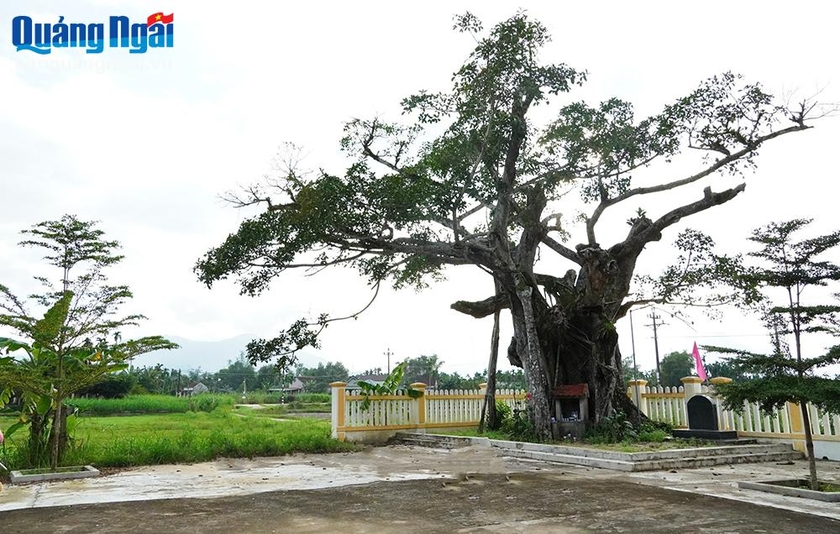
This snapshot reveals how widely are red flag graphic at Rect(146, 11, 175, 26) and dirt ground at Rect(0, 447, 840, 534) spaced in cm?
780

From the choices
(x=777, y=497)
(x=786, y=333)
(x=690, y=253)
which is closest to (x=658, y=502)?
(x=777, y=497)

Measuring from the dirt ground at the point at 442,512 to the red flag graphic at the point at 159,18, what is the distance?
7800 mm

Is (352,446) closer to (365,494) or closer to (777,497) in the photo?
(365,494)

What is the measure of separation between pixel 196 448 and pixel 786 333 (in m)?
9.59

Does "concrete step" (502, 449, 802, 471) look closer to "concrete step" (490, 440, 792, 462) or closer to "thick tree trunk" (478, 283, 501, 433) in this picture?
"concrete step" (490, 440, 792, 462)

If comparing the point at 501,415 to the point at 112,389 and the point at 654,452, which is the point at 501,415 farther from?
the point at 112,389

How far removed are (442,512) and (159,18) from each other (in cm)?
939

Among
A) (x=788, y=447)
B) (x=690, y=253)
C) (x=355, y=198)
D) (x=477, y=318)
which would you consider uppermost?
(x=355, y=198)

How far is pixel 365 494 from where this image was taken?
7.33 metres

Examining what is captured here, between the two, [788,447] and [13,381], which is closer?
[13,381]

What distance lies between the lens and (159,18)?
1068 centimetres

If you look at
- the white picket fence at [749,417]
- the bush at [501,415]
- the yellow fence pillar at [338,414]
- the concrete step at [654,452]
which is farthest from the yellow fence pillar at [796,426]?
the yellow fence pillar at [338,414]

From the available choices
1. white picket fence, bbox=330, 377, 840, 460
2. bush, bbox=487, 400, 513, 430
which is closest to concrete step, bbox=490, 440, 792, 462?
white picket fence, bbox=330, 377, 840, 460

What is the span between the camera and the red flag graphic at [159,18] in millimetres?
10633
